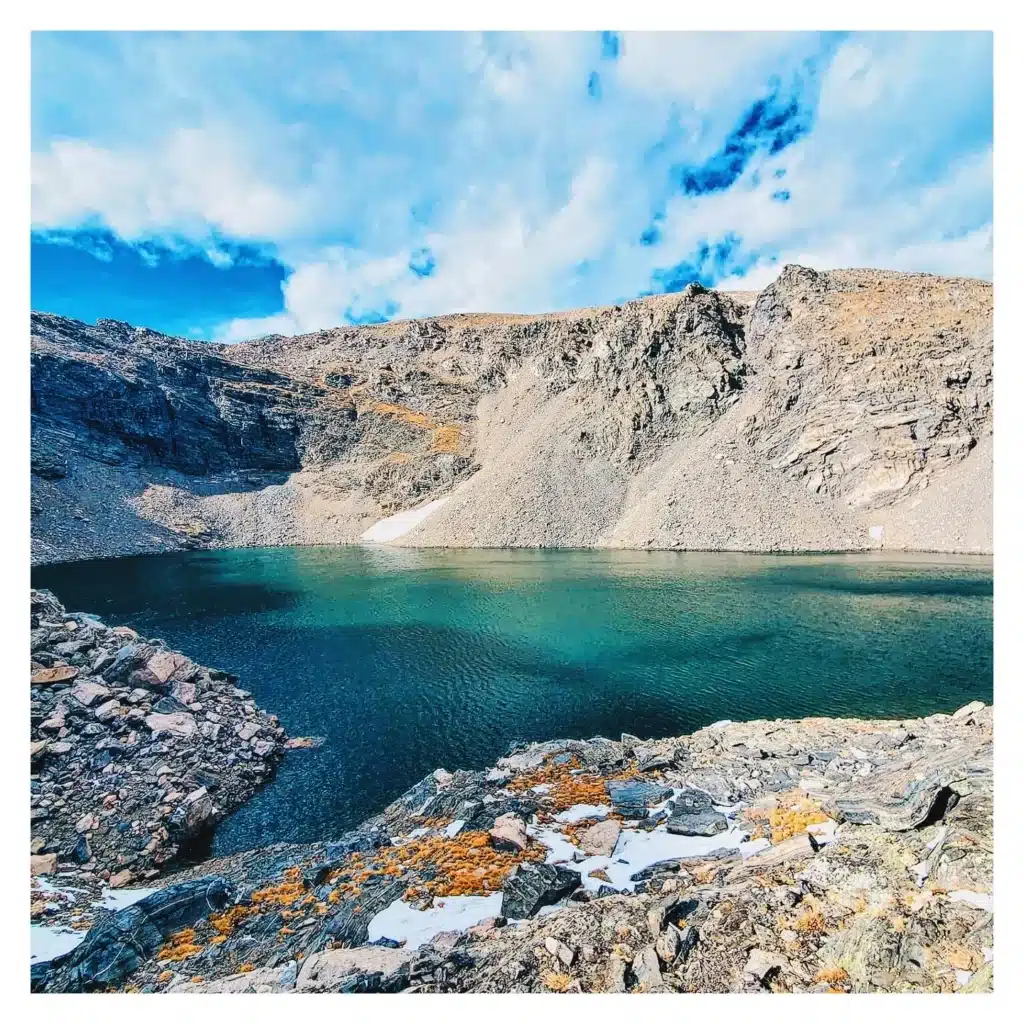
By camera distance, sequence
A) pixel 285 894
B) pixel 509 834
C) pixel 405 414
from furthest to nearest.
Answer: pixel 405 414
pixel 509 834
pixel 285 894

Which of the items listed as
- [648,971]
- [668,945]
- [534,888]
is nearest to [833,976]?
[668,945]

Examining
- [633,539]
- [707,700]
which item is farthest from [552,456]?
[707,700]

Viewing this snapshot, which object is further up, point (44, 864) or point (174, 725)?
point (174, 725)

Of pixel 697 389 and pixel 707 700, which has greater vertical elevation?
pixel 697 389

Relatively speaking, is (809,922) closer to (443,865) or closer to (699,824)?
(699,824)

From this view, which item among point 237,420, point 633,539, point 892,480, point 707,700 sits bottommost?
point 707,700

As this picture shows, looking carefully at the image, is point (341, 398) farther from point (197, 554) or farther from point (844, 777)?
point (844, 777)

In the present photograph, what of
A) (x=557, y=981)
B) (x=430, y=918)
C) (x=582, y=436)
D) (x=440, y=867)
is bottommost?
(x=440, y=867)
